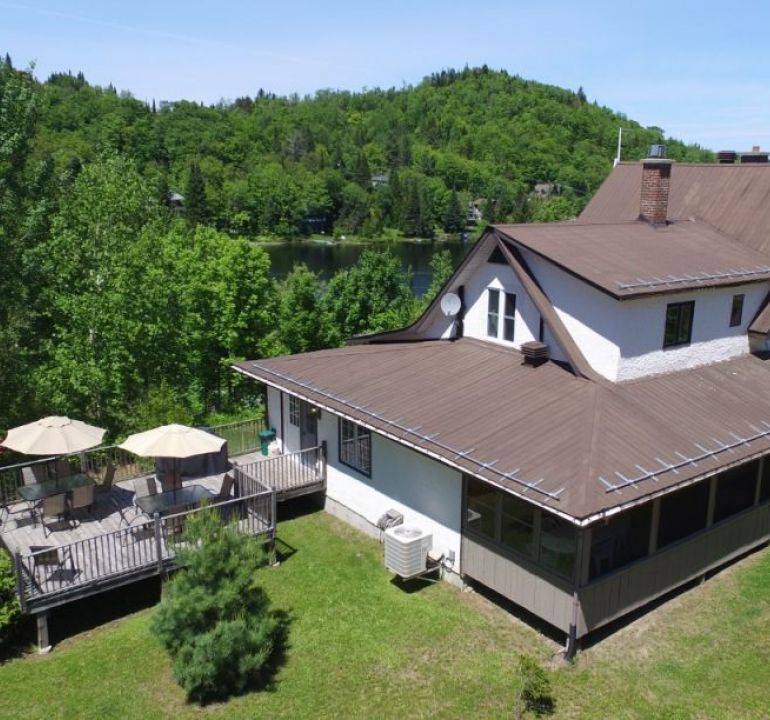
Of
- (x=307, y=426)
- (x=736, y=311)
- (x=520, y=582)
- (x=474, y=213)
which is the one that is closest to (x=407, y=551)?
(x=520, y=582)

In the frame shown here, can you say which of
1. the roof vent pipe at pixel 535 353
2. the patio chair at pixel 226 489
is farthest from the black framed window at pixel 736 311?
the patio chair at pixel 226 489

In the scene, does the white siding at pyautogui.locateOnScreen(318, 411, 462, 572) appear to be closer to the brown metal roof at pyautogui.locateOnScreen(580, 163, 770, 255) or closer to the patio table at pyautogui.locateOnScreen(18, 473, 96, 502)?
the patio table at pyautogui.locateOnScreen(18, 473, 96, 502)

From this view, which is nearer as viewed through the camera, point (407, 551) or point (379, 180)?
point (407, 551)

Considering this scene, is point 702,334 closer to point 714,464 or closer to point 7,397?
point 714,464

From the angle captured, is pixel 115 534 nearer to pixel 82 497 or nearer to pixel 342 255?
pixel 82 497

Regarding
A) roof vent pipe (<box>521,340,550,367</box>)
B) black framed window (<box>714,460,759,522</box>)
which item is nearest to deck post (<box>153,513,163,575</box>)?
roof vent pipe (<box>521,340,550,367</box>)

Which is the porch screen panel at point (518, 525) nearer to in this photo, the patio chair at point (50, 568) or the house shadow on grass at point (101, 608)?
the house shadow on grass at point (101, 608)
